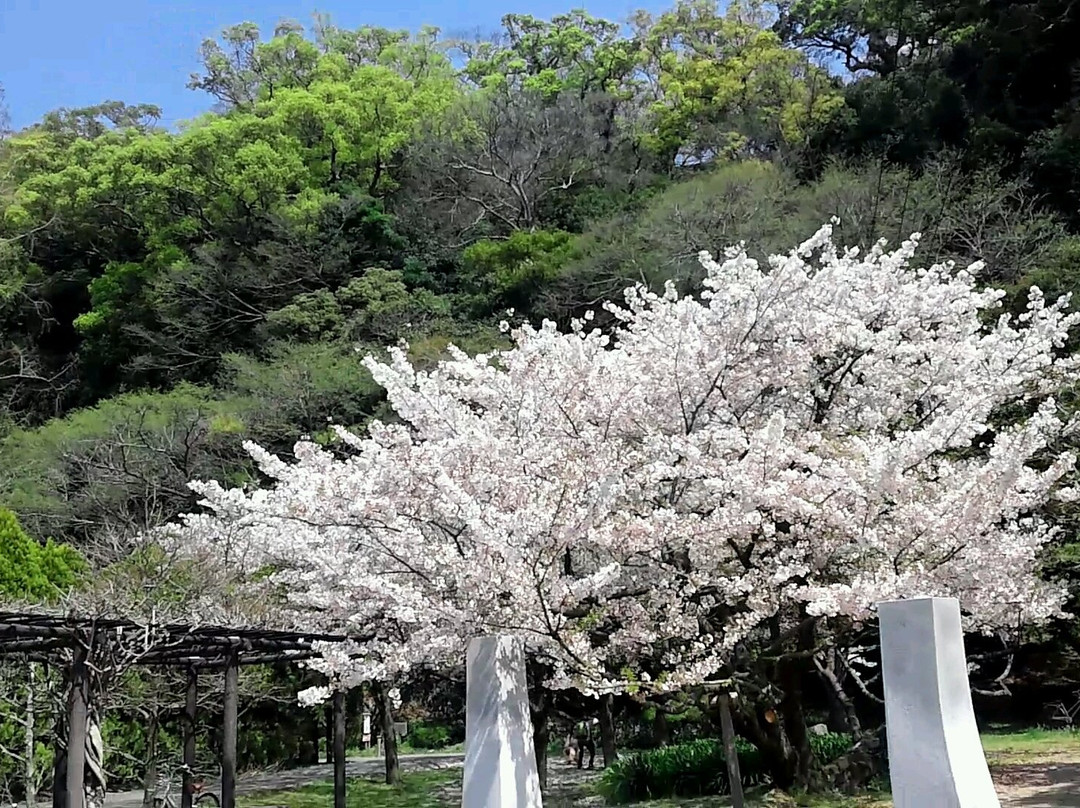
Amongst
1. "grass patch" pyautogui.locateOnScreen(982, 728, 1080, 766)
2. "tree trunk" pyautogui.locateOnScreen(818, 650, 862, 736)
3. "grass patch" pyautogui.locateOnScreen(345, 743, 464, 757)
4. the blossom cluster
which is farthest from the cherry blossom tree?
"grass patch" pyautogui.locateOnScreen(345, 743, 464, 757)

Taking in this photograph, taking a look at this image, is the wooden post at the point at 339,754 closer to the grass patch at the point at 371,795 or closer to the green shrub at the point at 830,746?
the grass patch at the point at 371,795

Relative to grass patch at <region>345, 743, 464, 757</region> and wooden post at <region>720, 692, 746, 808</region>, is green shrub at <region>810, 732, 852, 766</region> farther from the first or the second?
grass patch at <region>345, 743, 464, 757</region>

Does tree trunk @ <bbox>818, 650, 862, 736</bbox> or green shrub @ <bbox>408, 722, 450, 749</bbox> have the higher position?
tree trunk @ <bbox>818, 650, 862, 736</bbox>

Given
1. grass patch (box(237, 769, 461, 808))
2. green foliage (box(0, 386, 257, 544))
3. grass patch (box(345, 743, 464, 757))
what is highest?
green foliage (box(0, 386, 257, 544))

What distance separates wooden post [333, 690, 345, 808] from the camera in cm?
927

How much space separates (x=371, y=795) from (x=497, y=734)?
8.67 m

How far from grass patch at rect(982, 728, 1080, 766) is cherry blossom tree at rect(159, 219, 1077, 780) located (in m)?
4.47

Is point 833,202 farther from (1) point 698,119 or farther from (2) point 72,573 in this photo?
(2) point 72,573

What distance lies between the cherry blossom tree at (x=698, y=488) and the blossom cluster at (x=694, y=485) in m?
0.02

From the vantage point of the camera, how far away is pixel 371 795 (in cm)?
1345

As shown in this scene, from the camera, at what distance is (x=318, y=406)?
20.6 m

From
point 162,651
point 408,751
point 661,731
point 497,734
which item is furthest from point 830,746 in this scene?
point 408,751

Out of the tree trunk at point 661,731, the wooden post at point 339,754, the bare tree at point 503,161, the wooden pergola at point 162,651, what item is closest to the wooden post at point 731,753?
the wooden pergola at point 162,651

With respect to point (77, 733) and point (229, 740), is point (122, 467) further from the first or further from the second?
point (77, 733)
